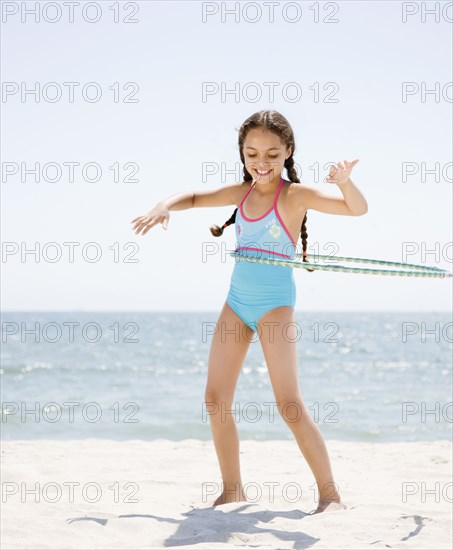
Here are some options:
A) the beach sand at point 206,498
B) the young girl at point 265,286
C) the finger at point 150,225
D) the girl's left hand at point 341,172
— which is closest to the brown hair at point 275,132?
the young girl at point 265,286

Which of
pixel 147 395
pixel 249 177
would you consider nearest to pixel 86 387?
pixel 147 395

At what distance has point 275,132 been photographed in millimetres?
4254

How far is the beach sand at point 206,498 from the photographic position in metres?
3.87

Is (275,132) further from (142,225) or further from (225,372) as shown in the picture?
(225,372)

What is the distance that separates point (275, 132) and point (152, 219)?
2.95ft

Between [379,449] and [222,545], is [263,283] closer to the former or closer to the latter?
[222,545]

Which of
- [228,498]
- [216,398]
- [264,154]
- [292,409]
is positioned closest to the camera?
[292,409]

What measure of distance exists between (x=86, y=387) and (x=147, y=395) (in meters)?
2.32

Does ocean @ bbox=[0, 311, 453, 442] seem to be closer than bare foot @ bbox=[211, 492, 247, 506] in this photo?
No

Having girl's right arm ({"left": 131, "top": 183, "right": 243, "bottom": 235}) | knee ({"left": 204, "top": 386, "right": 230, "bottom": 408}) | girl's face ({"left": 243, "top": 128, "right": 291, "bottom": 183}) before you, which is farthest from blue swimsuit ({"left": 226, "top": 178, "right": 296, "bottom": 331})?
knee ({"left": 204, "top": 386, "right": 230, "bottom": 408})

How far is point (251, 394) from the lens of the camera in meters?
16.0

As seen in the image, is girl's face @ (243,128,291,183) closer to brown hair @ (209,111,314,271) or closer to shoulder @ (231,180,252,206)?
brown hair @ (209,111,314,271)

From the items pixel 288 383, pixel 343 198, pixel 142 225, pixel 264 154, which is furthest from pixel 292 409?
pixel 264 154

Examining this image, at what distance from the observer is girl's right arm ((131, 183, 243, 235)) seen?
4.01m
